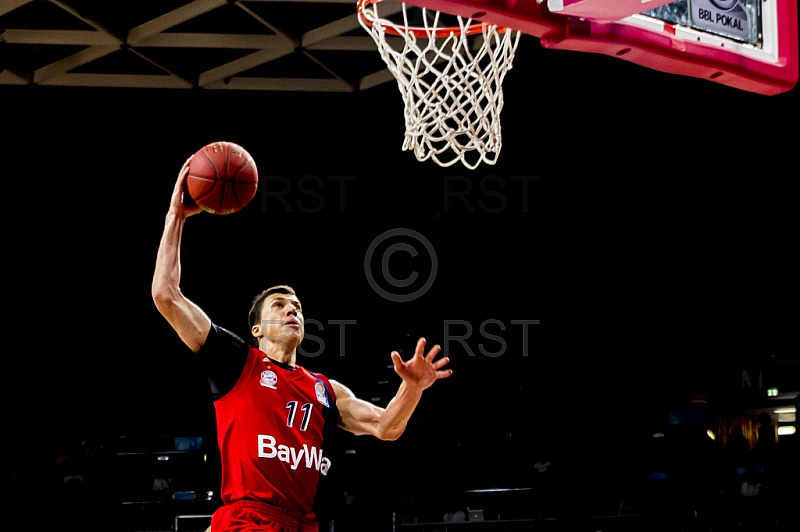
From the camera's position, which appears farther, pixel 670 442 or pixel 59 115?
pixel 670 442

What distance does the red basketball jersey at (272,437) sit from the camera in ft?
12.2

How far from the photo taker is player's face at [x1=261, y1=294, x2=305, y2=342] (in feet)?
13.5

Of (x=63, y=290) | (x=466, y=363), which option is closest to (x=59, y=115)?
(x=63, y=290)

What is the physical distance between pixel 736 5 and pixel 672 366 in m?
6.01

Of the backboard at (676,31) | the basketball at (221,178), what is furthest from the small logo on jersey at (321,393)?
the backboard at (676,31)

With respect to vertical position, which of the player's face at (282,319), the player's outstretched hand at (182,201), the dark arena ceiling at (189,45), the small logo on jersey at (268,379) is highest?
the dark arena ceiling at (189,45)

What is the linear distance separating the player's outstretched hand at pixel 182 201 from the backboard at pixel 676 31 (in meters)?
1.25

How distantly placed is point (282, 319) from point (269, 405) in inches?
16.5

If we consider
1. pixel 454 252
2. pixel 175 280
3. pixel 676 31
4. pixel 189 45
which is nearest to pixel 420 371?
pixel 175 280

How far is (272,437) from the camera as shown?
3.79m

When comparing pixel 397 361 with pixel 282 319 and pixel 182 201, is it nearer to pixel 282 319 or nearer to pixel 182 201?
pixel 282 319

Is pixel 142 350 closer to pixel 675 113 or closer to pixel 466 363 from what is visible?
pixel 466 363

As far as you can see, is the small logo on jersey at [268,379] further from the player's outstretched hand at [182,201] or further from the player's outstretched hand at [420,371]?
the player's outstretched hand at [182,201]

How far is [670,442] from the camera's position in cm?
902
